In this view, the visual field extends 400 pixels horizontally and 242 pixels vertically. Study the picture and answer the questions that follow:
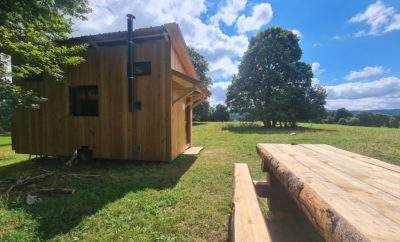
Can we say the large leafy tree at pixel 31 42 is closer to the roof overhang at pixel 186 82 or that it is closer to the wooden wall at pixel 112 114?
the wooden wall at pixel 112 114

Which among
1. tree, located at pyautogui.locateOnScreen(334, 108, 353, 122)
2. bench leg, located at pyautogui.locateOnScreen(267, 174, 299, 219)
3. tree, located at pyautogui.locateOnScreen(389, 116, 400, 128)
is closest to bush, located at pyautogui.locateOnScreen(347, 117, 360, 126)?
tree, located at pyautogui.locateOnScreen(334, 108, 353, 122)

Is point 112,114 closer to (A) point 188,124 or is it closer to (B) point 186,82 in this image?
(B) point 186,82

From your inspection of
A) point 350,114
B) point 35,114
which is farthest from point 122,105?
point 350,114

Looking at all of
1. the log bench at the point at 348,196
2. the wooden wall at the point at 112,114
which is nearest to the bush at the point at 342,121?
the wooden wall at the point at 112,114

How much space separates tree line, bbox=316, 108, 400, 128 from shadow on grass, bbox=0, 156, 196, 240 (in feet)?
130

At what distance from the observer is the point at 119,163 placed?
9.85 m

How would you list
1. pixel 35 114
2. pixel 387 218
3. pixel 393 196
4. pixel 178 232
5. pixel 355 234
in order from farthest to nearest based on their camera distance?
pixel 35 114, pixel 178 232, pixel 393 196, pixel 387 218, pixel 355 234

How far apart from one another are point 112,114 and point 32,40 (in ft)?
11.3

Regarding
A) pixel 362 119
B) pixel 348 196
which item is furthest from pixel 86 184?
pixel 362 119

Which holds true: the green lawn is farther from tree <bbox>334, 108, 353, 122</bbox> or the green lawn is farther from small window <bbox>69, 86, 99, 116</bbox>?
tree <bbox>334, 108, 353, 122</bbox>

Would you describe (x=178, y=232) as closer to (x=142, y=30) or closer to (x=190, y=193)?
(x=190, y=193)

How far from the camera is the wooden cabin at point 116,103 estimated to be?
9.49 meters

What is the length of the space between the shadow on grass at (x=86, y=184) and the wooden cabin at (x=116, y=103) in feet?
2.14

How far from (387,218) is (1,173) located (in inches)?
423
